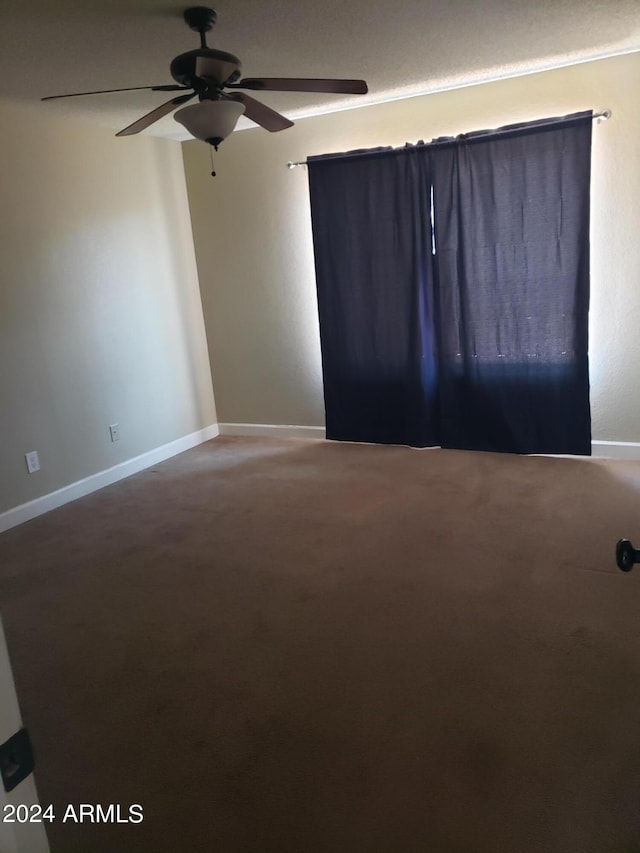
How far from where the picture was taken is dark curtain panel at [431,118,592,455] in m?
3.59

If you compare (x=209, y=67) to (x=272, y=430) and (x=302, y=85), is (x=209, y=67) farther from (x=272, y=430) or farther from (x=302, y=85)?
(x=272, y=430)

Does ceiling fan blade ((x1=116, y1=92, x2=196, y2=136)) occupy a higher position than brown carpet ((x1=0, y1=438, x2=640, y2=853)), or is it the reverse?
ceiling fan blade ((x1=116, y1=92, x2=196, y2=136))

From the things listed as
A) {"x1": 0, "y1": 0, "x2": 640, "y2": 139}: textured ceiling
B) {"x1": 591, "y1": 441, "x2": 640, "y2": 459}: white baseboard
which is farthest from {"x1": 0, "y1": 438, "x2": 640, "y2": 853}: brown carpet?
{"x1": 0, "y1": 0, "x2": 640, "y2": 139}: textured ceiling

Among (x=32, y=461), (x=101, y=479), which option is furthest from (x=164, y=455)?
(x=32, y=461)

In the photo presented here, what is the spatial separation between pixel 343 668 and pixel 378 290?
2.78m

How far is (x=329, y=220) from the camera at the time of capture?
13.8 feet

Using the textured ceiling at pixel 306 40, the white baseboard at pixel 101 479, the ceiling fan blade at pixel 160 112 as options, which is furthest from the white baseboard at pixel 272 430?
the ceiling fan blade at pixel 160 112

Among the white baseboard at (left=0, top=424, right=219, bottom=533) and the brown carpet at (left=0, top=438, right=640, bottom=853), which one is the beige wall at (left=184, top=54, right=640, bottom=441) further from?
the brown carpet at (left=0, top=438, right=640, bottom=853)

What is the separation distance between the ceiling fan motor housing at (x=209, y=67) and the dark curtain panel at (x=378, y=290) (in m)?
1.80

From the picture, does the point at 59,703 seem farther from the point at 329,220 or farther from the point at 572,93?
the point at 572,93

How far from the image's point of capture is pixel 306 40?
2.76 m

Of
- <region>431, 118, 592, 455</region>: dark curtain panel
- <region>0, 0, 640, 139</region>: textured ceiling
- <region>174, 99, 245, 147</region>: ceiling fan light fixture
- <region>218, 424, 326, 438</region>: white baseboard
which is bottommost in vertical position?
<region>218, 424, 326, 438</region>: white baseboard

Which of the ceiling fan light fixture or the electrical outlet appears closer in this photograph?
the ceiling fan light fixture

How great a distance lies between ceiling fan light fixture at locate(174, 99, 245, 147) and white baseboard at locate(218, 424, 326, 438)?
8.65ft
